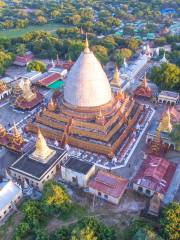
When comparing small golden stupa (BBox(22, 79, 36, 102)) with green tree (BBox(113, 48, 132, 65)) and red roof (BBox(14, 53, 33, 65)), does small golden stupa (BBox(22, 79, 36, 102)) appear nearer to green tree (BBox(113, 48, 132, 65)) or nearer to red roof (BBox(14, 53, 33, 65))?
red roof (BBox(14, 53, 33, 65))

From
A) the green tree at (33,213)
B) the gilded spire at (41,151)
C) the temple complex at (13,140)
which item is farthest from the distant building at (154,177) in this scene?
the temple complex at (13,140)

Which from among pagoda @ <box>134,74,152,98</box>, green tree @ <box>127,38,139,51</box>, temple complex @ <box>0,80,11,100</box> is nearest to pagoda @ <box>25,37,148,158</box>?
pagoda @ <box>134,74,152,98</box>

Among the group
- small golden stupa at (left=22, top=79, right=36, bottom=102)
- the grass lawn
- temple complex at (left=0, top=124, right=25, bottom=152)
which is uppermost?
small golden stupa at (left=22, top=79, right=36, bottom=102)

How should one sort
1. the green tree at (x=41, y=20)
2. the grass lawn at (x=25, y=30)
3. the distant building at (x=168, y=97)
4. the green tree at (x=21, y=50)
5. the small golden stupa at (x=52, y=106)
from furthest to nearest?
the green tree at (x=41, y=20), the grass lawn at (x=25, y=30), the green tree at (x=21, y=50), the distant building at (x=168, y=97), the small golden stupa at (x=52, y=106)

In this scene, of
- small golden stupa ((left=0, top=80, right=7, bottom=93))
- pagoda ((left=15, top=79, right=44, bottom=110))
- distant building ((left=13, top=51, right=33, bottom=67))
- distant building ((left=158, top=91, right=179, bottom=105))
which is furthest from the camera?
distant building ((left=13, top=51, right=33, bottom=67))

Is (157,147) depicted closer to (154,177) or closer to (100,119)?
(154,177)

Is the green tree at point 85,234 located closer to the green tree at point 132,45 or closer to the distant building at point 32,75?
the distant building at point 32,75
